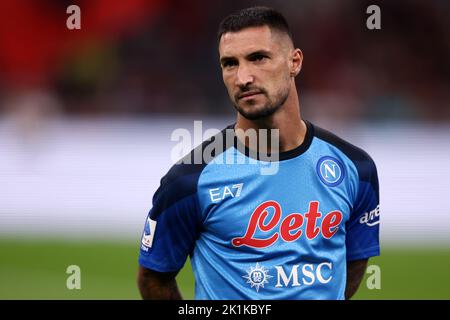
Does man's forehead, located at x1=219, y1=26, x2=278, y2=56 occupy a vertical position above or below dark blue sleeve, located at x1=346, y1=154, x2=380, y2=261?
above

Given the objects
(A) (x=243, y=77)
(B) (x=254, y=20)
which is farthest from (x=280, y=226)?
(B) (x=254, y=20)

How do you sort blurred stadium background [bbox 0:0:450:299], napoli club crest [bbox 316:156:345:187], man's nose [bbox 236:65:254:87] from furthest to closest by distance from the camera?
blurred stadium background [bbox 0:0:450:299] → napoli club crest [bbox 316:156:345:187] → man's nose [bbox 236:65:254:87]

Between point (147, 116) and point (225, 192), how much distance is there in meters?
8.02

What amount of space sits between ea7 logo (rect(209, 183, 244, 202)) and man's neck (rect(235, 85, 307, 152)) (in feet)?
0.72

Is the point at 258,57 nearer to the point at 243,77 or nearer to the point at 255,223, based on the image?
the point at 243,77

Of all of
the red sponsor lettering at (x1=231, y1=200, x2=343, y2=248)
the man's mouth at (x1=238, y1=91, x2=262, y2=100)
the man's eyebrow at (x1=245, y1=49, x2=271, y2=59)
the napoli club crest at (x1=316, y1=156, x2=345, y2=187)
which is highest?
the man's eyebrow at (x1=245, y1=49, x2=271, y2=59)

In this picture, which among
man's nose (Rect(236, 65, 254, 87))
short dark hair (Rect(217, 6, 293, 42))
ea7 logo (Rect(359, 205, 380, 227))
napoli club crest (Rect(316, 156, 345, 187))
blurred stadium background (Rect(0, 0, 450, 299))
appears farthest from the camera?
blurred stadium background (Rect(0, 0, 450, 299))

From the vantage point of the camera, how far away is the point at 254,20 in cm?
426

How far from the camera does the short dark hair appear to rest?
425cm

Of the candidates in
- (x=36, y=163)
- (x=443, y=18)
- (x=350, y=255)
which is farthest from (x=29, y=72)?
(x=350, y=255)

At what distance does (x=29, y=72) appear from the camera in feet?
41.7

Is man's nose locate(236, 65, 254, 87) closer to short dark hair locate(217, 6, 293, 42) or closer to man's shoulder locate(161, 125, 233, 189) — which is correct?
short dark hair locate(217, 6, 293, 42)

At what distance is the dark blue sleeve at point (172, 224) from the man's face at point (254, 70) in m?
0.46

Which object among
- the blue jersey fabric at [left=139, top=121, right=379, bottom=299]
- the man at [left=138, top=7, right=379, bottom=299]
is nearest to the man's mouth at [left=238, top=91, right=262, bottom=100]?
the man at [left=138, top=7, right=379, bottom=299]
